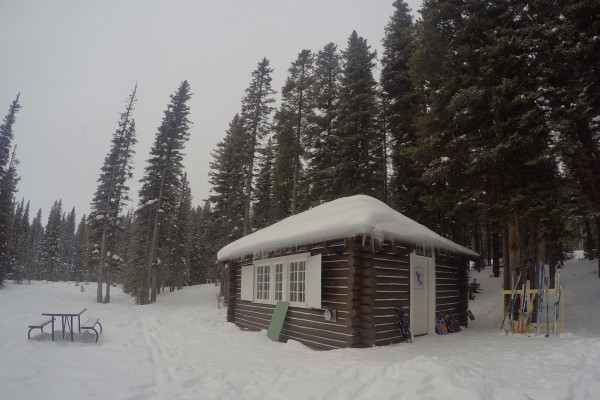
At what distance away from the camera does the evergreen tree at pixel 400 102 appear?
17.0 metres

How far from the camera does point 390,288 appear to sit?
371 inches

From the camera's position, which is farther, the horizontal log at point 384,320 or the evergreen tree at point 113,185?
the evergreen tree at point 113,185

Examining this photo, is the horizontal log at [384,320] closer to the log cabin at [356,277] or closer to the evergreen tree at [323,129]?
the log cabin at [356,277]

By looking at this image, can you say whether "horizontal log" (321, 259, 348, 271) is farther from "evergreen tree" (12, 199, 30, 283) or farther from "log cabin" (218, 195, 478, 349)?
"evergreen tree" (12, 199, 30, 283)

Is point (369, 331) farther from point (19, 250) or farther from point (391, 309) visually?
point (19, 250)

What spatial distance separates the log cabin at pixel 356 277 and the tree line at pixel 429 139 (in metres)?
3.09

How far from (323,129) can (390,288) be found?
13.7 meters

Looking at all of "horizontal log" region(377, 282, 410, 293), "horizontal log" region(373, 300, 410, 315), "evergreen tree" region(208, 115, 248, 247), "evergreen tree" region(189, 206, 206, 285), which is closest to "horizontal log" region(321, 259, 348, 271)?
"horizontal log" region(377, 282, 410, 293)

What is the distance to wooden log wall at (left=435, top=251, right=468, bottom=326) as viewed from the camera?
1170cm

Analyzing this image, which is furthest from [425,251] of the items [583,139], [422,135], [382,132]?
[382,132]

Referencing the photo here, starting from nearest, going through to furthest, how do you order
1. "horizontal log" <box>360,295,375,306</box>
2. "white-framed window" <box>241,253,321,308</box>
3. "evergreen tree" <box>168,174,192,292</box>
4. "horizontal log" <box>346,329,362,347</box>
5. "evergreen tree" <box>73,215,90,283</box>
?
"horizontal log" <box>346,329,362,347</box> → "horizontal log" <box>360,295,375,306</box> → "white-framed window" <box>241,253,321,308</box> → "evergreen tree" <box>168,174,192,292</box> → "evergreen tree" <box>73,215,90,283</box>

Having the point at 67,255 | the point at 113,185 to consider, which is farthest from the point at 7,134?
the point at 67,255

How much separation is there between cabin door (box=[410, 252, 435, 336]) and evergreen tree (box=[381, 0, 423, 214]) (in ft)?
20.3

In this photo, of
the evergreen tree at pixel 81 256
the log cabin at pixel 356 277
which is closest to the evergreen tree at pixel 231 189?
the log cabin at pixel 356 277
